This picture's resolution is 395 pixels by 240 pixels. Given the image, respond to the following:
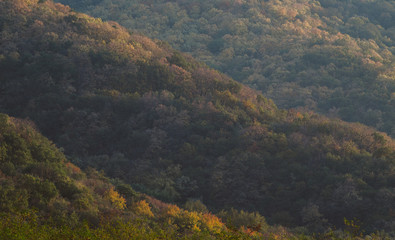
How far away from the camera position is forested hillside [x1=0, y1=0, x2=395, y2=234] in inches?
862

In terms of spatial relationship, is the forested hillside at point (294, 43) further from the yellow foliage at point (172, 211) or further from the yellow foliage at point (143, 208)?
the yellow foliage at point (143, 208)

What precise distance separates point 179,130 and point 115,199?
1140cm

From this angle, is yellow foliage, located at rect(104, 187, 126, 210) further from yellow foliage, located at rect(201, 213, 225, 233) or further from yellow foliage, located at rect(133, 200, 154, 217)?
yellow foliage, located at rect(201, 213, 225, 233)

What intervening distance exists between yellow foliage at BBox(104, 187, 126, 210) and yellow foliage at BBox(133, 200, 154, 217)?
1.53 feet

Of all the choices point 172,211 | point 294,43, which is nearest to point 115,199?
point 172,211

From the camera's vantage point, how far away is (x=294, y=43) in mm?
57438

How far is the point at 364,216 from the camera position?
2005cm

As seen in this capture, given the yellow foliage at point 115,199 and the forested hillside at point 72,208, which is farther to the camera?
the yellow foliage at point 115,199

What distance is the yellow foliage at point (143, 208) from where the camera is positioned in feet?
53.0

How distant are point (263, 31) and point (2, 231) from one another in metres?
54.8

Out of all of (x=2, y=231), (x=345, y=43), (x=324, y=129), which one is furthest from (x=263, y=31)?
(x=2, y=231)

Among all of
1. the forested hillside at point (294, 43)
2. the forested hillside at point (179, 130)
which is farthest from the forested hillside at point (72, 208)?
the forested hillside at point (294, 43)

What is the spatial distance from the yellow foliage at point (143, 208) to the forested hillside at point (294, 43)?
29.6 meters

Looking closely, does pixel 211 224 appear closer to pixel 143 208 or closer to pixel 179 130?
pixel 143 208
